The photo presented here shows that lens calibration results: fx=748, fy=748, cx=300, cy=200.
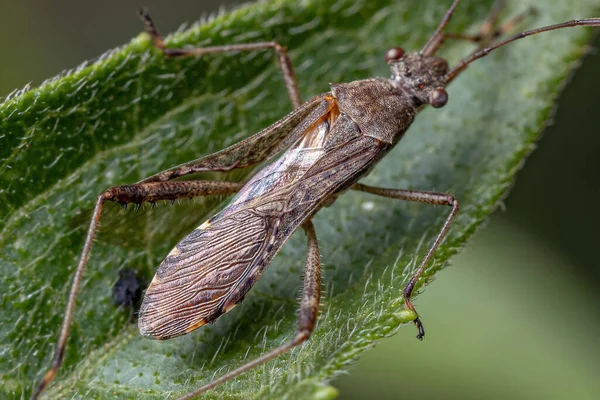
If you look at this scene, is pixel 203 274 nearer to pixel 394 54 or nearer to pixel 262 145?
pixel 262 145

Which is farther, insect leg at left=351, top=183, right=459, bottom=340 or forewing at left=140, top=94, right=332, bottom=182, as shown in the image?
forewing at left=140, top=94, right=332, bottom=182

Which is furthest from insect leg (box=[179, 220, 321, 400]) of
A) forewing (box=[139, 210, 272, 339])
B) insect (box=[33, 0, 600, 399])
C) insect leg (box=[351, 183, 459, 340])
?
insect leg (box=[351, 183, 459, 340])

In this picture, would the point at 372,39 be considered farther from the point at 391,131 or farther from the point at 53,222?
the point at 53,222

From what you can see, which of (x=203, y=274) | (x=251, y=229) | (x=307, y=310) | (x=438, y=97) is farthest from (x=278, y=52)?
(x=307, y=310)

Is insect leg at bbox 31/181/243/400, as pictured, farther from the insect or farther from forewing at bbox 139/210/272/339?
forewing at bbox 139/210/272/339

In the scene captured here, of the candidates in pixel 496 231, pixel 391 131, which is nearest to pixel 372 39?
pixel 391 131

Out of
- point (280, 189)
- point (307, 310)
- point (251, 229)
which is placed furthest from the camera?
point (280, 189)

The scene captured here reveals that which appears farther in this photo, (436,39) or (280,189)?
(436,39)
